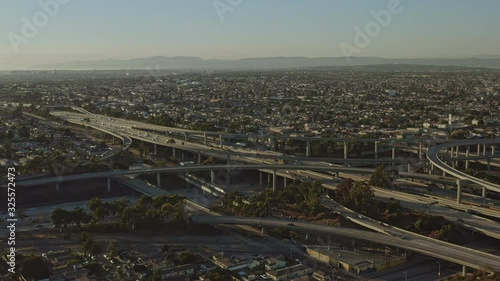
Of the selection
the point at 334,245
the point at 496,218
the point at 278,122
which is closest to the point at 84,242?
the point at 334,245

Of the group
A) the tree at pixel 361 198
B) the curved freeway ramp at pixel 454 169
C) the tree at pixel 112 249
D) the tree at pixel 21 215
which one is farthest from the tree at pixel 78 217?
the curved freeway ramp at pixel 454 169

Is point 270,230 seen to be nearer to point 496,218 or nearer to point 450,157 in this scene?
point 496,218

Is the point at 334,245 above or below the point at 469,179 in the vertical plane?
below

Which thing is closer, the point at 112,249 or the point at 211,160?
the point at 112,249

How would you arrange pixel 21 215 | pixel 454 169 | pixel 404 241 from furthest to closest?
pixel 454 169
pixel 21 215
pixel 404 241

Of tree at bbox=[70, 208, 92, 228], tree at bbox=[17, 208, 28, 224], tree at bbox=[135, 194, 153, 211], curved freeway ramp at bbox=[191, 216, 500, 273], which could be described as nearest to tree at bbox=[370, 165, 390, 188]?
curved freeway ramp at bbox=[191, 216, 500, 273]

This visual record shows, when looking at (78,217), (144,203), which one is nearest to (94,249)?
(78,217)

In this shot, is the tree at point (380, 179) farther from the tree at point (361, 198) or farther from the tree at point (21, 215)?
the tree at point (21, 215)

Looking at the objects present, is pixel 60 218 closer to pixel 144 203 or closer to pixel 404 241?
pixel 144 203
